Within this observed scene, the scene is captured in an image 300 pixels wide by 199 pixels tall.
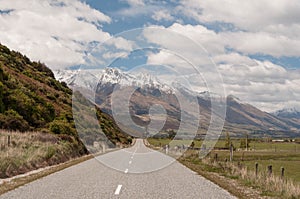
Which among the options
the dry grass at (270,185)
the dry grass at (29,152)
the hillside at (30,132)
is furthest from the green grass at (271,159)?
the hillside at (30,132)

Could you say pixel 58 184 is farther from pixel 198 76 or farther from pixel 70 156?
pixel 70 156

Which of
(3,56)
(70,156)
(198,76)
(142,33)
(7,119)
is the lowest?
(70,156)

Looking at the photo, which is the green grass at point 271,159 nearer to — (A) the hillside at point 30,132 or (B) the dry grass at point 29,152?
(B) the dry grass at point 29,152

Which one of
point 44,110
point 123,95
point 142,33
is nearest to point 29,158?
point 123,95

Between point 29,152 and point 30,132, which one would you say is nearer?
point 29,152

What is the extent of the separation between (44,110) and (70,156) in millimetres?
13100

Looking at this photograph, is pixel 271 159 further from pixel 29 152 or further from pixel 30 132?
pixel 29 152

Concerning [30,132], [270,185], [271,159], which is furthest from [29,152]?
[271,159]

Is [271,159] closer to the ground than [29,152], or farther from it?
closer to the ground

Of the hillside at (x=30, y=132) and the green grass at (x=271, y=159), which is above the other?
the hillside at (x=30, y=132)

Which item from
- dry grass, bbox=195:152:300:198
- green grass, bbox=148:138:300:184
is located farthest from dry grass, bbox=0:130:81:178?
green grass, bbox=148:138:300:184

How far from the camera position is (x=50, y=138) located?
32.1 m

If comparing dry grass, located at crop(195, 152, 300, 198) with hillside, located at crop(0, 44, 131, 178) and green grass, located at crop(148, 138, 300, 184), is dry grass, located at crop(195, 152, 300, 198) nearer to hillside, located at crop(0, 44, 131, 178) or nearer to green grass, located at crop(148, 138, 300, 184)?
green grass, located at crop(148, 138, 300, 184)

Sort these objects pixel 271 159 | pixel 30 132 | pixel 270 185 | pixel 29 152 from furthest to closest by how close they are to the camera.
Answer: pixel 271 159, pixel 30 132, pixel 29 152, pixel 270 185
